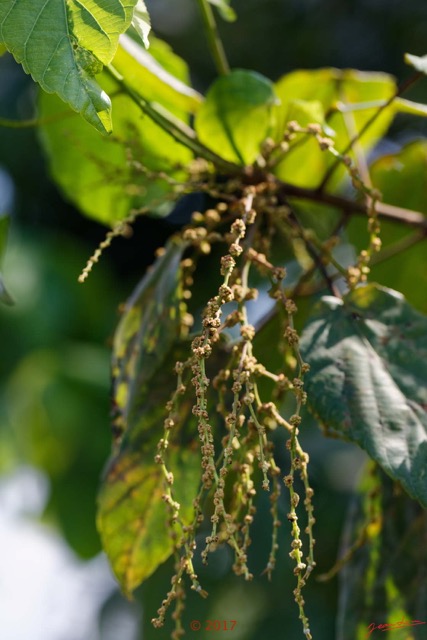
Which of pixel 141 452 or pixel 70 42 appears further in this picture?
pixel 141 452

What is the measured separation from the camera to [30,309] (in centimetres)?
213

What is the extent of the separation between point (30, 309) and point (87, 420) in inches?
14.3

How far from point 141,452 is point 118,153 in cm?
29

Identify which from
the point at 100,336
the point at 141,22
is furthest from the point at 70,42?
the point at 100,336

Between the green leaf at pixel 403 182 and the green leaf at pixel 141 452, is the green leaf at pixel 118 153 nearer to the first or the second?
the green leaf at pixel 141 452

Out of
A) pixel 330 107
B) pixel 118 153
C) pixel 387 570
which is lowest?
pixel 387 570

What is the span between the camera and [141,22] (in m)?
0.48

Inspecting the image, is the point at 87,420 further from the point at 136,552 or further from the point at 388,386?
the point at 388,386

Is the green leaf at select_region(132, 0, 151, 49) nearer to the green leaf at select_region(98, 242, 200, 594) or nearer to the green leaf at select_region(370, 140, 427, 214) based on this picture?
the green leaf at select_region(98, 242, 200, 594)

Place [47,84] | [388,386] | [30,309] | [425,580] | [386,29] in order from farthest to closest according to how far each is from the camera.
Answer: [386,29] < [30,309] < [425,580] < [388,386] < [47,84]

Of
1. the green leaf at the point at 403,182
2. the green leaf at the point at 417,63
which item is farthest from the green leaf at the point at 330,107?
the green leaf at the point at 417,63

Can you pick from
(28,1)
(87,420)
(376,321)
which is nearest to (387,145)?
(87,420)

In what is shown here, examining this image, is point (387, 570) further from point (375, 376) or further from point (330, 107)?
point (330, 107)

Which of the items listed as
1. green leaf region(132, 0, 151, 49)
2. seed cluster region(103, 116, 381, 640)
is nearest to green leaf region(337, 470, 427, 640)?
seed cluster region(103, 116, 381, 640)
